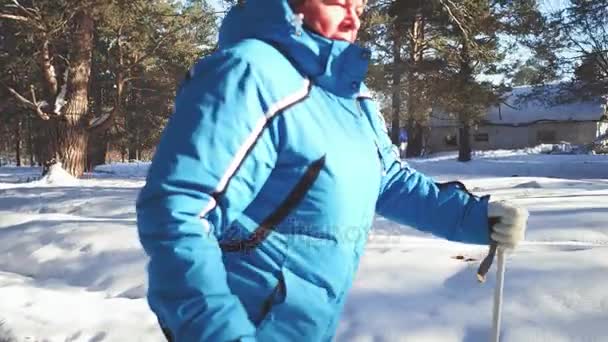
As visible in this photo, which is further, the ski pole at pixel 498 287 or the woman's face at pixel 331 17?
the ski pole at pixel 498 287

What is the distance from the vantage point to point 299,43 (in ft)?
4.56

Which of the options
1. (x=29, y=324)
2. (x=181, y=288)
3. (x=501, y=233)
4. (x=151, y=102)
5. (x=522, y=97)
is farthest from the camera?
(x=151, y=102)

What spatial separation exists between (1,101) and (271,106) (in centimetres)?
1959

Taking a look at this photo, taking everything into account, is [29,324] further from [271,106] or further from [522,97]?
[522,97]

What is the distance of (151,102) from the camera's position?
95.8 feet

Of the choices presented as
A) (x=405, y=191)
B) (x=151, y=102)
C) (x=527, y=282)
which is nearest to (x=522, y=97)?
(x=151, y=102)

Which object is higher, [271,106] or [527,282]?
[271,106]

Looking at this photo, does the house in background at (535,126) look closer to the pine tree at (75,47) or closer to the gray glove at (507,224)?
the pine tree at (75,47)

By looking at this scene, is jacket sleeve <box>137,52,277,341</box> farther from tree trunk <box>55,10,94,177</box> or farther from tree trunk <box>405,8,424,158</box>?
tree trunk <box>405,8,424,158</box>

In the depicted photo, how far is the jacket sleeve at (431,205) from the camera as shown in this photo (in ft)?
5.96

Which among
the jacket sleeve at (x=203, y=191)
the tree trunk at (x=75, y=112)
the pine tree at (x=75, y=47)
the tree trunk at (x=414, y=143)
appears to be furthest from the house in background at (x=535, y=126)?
the jacket sleeve at (x=203, y=191)

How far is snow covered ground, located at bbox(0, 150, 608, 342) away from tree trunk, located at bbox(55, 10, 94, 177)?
A: 345 inches

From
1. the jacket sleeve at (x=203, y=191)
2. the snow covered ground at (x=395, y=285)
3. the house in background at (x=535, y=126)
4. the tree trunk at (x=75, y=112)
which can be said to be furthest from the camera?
the house in background at (x=535, y=126)

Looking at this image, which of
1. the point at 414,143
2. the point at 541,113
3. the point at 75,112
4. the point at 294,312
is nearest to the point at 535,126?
the point at 541,113
